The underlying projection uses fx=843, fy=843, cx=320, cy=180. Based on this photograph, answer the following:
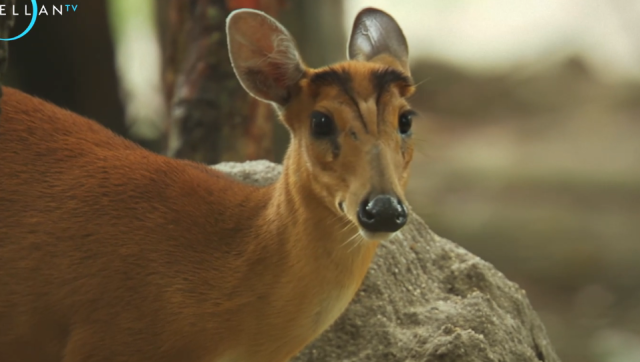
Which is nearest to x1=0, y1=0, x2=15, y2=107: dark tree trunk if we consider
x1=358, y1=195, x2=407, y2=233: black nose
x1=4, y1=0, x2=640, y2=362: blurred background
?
x1=358, y1=195, x2=407, y2=233: black nose

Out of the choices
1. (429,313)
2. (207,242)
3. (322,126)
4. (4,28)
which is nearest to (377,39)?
(322,126)

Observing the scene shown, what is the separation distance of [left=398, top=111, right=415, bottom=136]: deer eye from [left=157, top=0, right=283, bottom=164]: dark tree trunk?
281 cm

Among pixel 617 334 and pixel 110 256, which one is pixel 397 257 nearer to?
pixel 110 256

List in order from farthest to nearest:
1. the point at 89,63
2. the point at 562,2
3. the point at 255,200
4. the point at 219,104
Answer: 1. the point at 89,63
2. the point at 562,2
3. the point at 219,104
4. the point at 255,200

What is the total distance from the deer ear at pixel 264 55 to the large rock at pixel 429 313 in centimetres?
114

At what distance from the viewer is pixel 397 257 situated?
383 centimetres

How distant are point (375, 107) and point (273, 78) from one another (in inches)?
15.9

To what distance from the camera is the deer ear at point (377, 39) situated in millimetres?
3191

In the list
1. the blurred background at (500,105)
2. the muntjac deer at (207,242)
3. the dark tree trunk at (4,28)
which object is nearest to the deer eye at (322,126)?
the muntjac deer at (207,242)

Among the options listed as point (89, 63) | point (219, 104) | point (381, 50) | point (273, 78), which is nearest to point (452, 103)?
point (219, 104)

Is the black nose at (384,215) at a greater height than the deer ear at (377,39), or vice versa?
the deer ear at (377,39)

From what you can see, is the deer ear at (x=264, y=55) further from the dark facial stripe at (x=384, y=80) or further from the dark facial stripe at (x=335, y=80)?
the dark facial stripe at (x=384, y=80)

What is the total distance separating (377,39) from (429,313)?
1.18 meters

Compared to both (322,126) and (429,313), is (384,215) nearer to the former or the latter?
(322,126)
